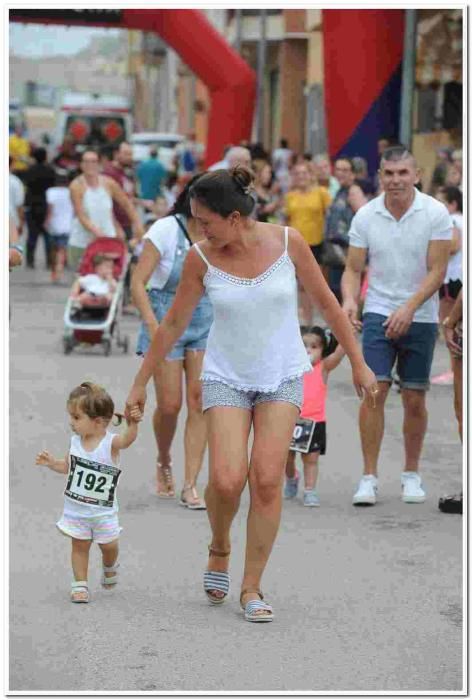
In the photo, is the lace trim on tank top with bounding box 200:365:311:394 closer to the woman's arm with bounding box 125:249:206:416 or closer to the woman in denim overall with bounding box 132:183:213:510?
the woman's arm with bounding box 125:249:206:416

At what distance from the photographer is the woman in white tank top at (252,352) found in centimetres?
665

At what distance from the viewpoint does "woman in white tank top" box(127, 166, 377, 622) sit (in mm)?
6648

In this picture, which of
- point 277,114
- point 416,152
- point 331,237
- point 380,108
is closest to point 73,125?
point 277,114

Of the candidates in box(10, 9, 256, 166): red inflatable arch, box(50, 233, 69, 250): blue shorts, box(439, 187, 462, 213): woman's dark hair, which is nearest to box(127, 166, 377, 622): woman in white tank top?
box(439, 187, 462, 213): woman's dark hair

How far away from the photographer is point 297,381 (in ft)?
22.3

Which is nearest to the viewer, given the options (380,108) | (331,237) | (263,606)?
(263,606)

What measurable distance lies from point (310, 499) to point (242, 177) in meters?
3.11

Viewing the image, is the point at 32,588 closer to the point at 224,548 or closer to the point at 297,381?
the point at 224,548

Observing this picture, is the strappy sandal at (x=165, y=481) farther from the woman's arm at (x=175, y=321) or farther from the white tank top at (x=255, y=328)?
the white tank top at (x=255, y=328)

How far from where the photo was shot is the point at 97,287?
16.5 metres

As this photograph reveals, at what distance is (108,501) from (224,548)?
52 cm

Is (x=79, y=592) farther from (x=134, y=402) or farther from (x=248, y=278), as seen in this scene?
(x=248, y=278)

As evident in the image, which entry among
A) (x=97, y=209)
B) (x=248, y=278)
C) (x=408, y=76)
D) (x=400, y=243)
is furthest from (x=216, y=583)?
(x=408, y=76)

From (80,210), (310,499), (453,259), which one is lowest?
(310,499)
